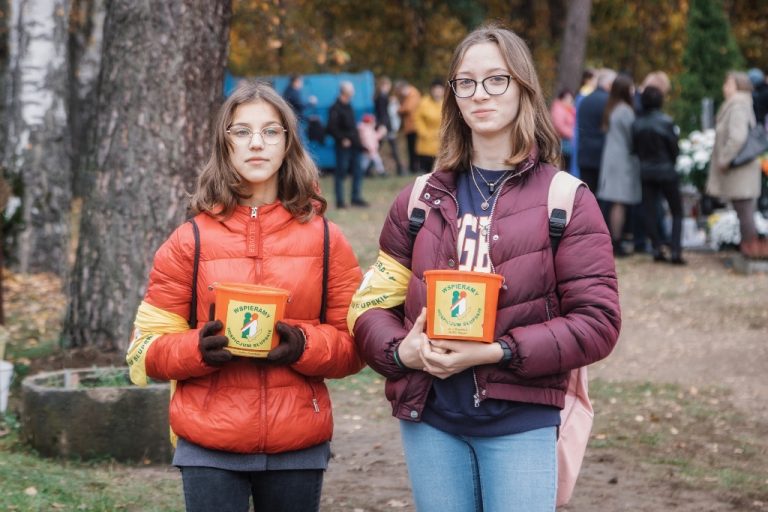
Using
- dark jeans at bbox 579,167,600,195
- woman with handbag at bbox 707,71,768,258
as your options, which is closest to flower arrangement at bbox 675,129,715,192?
dark jeans at bbox 579,167,600,195

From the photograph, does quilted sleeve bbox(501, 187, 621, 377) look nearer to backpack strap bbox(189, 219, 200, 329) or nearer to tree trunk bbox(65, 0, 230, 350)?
backpack strap bbox(189, 219, 200, 329)

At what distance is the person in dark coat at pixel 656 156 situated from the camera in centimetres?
1316

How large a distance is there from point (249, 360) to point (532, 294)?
864 millimetres

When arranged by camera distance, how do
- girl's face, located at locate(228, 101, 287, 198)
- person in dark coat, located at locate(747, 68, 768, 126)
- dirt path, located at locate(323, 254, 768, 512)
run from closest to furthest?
girl's face, located at locate(228, 101, 287, 198)
dirt path, located at locate(323, 254, 768, 512)
person in dark coat, located at locate(747, 68, 768, 126)

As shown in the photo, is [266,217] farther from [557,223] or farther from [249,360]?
[557,223]

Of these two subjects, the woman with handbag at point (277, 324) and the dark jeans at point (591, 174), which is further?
the dark jeans at point (591, 174)

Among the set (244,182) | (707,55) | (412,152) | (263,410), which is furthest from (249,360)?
(412,152)

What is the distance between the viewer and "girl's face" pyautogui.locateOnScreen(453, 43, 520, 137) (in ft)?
10.7

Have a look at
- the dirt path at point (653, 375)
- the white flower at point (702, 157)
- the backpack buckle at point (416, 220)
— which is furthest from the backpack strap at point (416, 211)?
the white flower at point (702, 157)

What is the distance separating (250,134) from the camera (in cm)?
353

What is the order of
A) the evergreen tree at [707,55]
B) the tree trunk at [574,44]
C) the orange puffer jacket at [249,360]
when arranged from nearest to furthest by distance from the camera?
the orange puffer jacket at [249,360], the evergreen tree at [707,55], the tree trunk at [574,44]

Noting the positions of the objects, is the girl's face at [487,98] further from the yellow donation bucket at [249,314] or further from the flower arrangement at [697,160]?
the flower arrangement at [697,160]

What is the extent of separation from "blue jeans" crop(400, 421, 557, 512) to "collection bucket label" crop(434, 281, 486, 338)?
35 cm

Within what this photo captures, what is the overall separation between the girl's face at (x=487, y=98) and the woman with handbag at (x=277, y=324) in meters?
0.60
